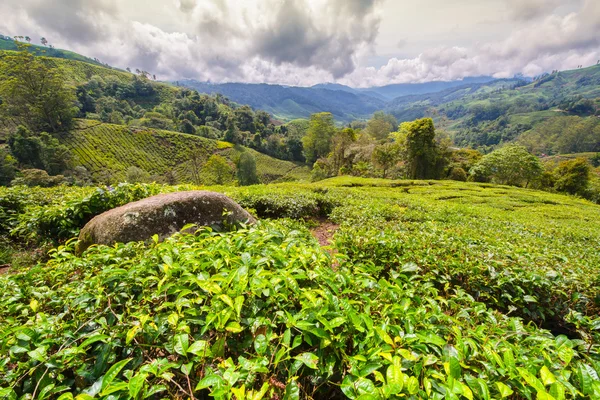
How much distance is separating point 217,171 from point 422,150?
50293 millimetres

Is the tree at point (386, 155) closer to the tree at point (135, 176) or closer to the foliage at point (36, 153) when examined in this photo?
the tree at point (135, 176)

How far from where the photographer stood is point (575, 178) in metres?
40.3

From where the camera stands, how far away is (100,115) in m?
94.8

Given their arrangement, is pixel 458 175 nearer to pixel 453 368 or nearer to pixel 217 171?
pixel 453 368

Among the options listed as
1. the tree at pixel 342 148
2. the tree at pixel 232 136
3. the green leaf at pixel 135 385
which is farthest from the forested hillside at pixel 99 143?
the green leaf at pixel 135 385

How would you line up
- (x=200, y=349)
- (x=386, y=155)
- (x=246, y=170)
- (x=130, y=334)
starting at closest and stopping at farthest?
(x=200, y=349) < (x=130, y=334) < (x=386, y=155) < (x=246, y=170)

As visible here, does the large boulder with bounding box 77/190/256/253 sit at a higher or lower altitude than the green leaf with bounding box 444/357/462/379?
lower

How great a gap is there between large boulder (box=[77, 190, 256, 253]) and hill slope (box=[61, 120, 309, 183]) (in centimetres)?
7389

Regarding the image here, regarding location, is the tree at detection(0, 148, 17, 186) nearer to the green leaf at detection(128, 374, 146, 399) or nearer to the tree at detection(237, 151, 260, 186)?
the tree at detection(237, 151, 260, 186)

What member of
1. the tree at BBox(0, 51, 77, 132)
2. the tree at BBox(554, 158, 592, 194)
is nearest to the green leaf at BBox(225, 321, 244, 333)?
the tree at BBox(554, 158, 592, 194)

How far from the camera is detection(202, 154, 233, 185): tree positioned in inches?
2608

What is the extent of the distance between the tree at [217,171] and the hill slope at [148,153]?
8139 mm

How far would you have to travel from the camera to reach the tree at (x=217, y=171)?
6625 cm

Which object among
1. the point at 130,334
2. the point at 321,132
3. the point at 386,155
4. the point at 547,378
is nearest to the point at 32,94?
the point at 321,132
